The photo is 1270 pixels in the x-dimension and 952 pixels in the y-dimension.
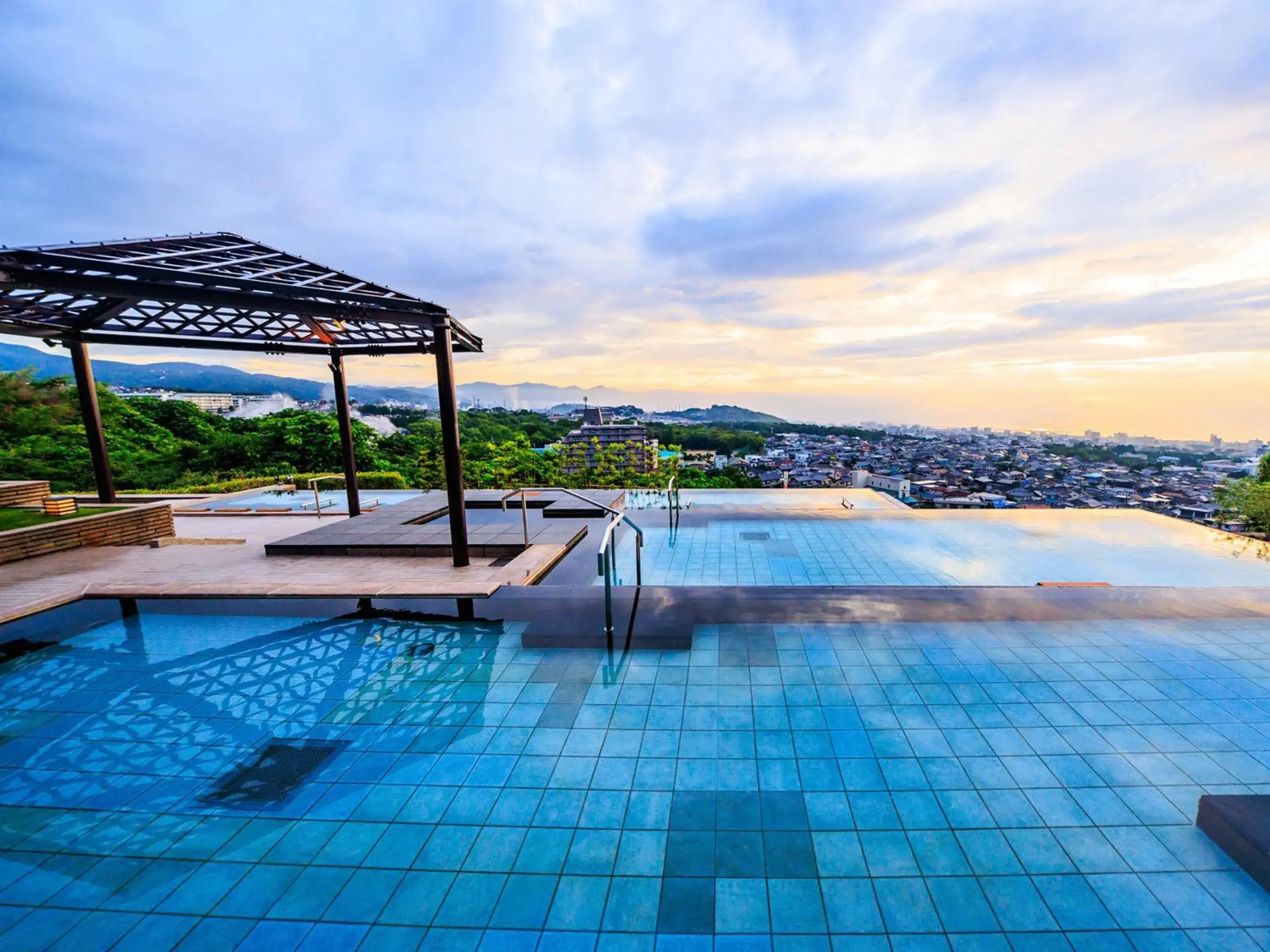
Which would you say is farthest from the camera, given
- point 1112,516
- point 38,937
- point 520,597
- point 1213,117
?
point 1112,516

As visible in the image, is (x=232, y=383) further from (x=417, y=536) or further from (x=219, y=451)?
(x=417, y=536)

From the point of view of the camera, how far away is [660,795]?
272cm

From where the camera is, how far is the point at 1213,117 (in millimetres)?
7168

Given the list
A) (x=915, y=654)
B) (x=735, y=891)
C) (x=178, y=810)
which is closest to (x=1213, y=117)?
(x=915, y=654)

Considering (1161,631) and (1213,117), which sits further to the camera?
(1213,117)

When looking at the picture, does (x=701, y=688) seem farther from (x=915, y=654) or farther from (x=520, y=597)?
(x=520, y=597)

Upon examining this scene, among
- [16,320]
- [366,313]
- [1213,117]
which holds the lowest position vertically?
[366,313]

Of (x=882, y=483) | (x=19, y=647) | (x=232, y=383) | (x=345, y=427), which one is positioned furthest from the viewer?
(x=232, y=383)

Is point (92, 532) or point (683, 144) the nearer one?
point (92, 532)

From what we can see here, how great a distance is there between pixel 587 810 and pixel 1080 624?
195 inches

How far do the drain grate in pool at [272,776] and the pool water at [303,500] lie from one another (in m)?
8.71

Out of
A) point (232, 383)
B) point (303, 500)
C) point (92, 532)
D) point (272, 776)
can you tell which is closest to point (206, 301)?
point (272, 776)

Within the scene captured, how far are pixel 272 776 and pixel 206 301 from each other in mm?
4893

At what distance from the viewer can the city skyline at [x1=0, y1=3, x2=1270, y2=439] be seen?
713 centimetres
